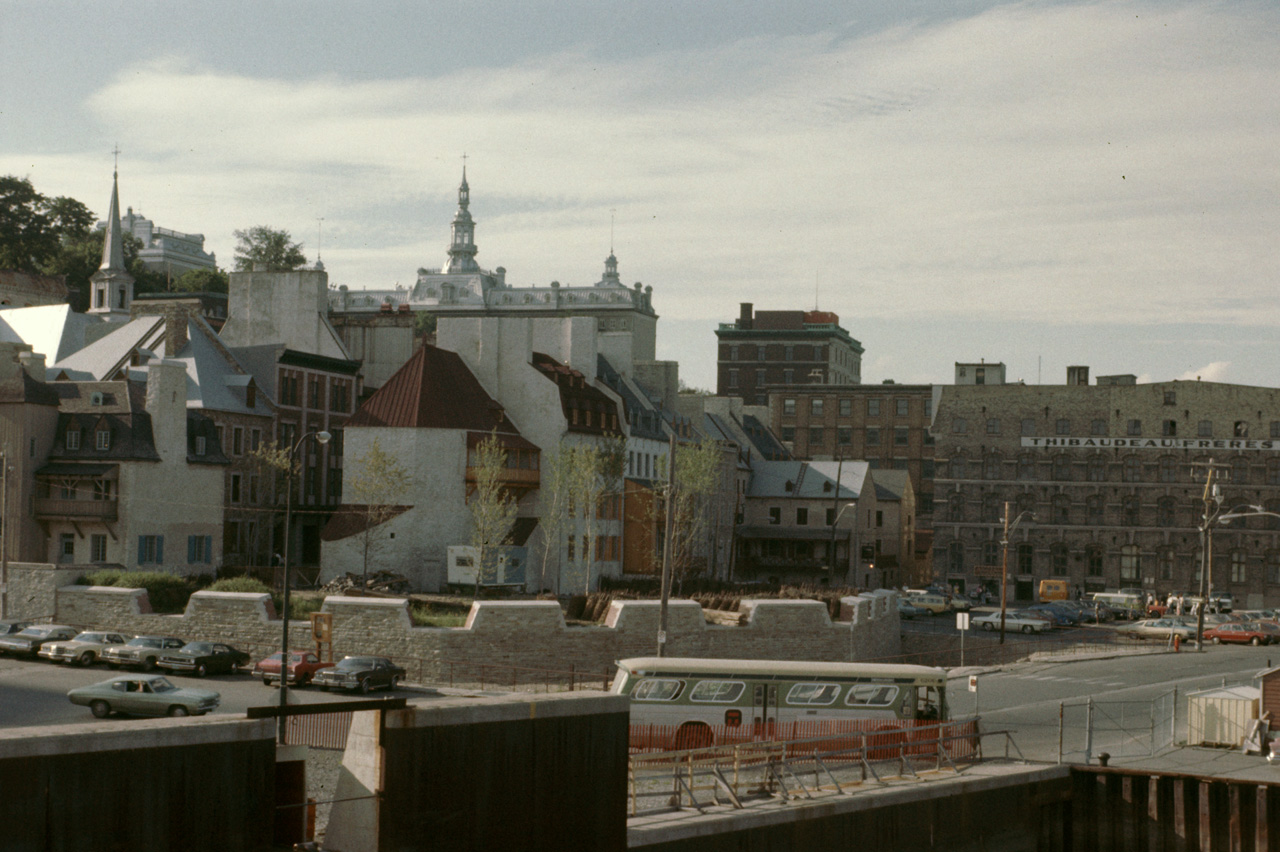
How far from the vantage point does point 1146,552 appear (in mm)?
102812

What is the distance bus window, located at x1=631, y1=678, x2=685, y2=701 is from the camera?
35281 mm

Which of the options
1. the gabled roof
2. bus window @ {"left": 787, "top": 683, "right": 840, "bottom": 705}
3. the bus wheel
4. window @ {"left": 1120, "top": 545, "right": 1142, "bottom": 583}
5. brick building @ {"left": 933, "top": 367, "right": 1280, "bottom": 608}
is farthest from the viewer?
window @ {"left": 1120, "top": 545, "right": 1142, "bottom": 583}

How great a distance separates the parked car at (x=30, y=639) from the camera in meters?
47.0

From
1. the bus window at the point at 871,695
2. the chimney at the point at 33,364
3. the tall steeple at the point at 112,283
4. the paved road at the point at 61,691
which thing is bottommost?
the paved road at the point at 61,691

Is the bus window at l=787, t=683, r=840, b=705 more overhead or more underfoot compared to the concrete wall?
more underfoot

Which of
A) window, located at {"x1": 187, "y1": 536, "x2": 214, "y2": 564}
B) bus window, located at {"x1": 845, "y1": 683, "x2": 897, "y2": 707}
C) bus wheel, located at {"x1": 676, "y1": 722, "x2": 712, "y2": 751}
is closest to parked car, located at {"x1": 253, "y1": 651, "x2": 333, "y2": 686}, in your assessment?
bus wheel, located at {"x1": 676, "y1": 722, "x2": 712, "y2": 751}

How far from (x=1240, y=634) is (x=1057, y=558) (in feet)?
114

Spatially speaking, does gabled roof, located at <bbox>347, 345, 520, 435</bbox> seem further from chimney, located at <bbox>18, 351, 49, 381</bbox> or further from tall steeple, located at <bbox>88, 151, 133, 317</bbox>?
tall steeple, located at <bbox>88, 151, 133, 317</bbox>

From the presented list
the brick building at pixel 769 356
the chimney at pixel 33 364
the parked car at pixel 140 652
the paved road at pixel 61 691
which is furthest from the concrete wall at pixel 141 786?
the brick building at pixel 769 356

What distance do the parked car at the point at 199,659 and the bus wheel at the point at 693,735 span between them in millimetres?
17875

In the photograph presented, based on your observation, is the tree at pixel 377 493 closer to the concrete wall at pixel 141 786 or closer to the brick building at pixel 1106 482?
the concrete wall at pixel 141 786

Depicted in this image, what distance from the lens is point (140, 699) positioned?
36.4m

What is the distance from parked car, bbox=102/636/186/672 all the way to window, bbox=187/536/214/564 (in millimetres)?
21874

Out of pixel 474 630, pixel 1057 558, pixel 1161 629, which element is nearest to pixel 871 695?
pixel 474 630
